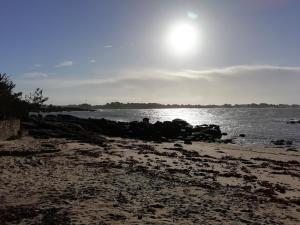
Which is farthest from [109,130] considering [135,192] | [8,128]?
[135,192]

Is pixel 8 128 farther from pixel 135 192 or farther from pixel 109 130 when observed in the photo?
pixel 109 130

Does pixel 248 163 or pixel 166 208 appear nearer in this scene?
pixel 166 208

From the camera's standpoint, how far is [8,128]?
106ft

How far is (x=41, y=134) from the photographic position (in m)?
37.3

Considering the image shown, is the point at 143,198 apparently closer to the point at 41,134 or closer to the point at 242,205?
the point at 242,205

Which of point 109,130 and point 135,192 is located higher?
point 109,130

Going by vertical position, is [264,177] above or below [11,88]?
below

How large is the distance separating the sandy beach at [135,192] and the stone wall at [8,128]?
5.80m

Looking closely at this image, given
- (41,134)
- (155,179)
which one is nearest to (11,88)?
(41,134)

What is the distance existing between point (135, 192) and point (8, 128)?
65.4 feet

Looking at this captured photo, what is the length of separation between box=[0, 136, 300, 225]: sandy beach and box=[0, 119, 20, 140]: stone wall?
580 centimetres

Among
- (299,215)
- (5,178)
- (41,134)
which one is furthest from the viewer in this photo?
(41,134)

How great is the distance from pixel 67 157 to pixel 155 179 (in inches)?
302

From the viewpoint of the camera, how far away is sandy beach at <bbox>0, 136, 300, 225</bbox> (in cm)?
1203
